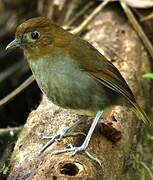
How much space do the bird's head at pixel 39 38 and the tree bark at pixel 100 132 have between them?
56 centimetres

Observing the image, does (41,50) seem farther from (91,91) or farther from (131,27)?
(131,27)

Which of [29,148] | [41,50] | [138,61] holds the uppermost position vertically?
[41,50]

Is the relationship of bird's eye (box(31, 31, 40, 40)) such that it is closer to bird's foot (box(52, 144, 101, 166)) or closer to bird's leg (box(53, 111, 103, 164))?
bird's leg (box(53, 111, 103, 164))

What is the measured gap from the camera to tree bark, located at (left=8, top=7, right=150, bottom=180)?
3350 millimetres

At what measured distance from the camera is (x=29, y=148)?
12.4ft

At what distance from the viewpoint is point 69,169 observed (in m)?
3.24

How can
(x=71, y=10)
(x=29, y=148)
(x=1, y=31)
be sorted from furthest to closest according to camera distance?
(x=1, y=31) < (x=71, y=10) < (x=29, y=148)

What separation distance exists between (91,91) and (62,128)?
368 mm

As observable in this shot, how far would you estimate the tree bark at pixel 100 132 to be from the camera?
11.0 feet

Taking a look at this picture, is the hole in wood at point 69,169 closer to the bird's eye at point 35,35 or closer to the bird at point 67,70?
the bird at point 67,70

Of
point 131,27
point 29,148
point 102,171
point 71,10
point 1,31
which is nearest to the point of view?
point 102,171

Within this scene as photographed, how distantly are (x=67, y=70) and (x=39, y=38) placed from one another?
1.00 feet

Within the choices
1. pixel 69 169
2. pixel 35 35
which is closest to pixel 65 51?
pixel 35 35

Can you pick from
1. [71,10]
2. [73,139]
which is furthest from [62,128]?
[71,10]
